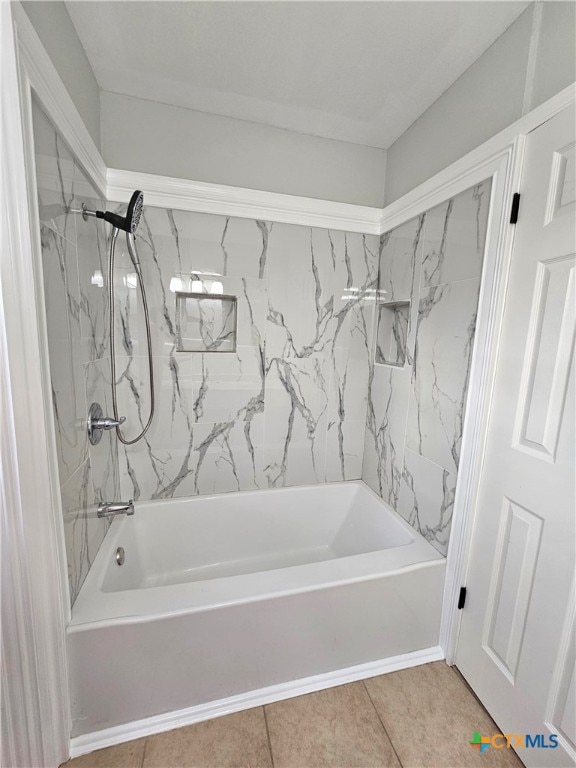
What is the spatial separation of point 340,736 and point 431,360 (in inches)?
59.5

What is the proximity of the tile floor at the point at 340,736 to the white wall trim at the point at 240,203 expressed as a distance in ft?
7.27

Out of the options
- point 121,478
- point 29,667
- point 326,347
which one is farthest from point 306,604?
point 326,347

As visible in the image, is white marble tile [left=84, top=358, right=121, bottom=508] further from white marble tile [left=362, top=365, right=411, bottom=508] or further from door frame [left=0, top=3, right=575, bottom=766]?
white marble tile [left=362, top=365, right=411, bottom=508]

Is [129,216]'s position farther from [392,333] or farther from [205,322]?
[392,333]

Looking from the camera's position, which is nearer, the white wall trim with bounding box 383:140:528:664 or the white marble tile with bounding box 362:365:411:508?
the white wall trim with bounding box 383:140:528:664

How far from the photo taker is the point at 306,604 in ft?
4.18

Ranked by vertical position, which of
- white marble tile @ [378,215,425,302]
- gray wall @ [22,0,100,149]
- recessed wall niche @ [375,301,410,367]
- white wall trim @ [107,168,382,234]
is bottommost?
recessed wall niche @ [375,301,410,367]

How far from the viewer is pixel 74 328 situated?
121 centimetres

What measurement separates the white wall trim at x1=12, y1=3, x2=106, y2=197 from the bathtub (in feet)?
5.29

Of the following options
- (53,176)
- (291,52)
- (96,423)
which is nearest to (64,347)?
(96,423)

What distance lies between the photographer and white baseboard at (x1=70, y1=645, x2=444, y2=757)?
3.74 feet

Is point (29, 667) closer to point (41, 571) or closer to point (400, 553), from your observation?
point (41, 571)

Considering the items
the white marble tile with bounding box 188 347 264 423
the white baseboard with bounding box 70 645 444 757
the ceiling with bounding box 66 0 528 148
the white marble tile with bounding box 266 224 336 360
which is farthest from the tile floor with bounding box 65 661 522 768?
the ceiling with bounding box 66 0 528 148

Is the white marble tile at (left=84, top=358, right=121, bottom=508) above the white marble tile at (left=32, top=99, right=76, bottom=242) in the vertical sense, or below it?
below
